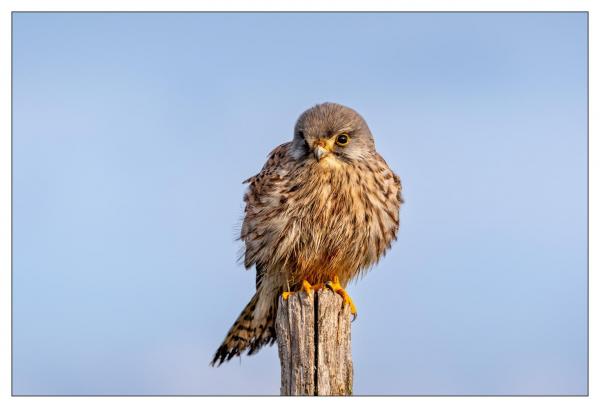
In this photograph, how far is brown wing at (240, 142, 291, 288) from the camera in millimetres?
5238

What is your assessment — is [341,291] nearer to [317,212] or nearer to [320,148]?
[317,212]

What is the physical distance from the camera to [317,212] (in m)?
5.15

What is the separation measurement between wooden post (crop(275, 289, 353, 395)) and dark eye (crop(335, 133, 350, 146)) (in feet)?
3.50

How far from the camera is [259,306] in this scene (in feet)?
18.0

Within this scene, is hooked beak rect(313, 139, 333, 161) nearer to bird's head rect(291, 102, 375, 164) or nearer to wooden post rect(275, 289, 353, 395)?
bird's head rect(291, 102, 375, 164)

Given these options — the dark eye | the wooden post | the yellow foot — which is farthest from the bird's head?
the wooden post

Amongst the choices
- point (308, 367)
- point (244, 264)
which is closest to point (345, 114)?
point (244, 264)

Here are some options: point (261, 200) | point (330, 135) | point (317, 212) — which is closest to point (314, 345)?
point (317, 212)

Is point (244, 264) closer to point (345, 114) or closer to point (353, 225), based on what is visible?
point (353, 225)

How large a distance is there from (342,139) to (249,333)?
153 cm

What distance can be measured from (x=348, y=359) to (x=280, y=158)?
5.34 ft

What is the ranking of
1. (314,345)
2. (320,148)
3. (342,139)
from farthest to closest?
(342,139) < (320,148) < (314,345)

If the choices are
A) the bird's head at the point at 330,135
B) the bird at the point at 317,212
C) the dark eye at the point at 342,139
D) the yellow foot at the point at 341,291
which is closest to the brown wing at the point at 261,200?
the bird at the point at 317,212
